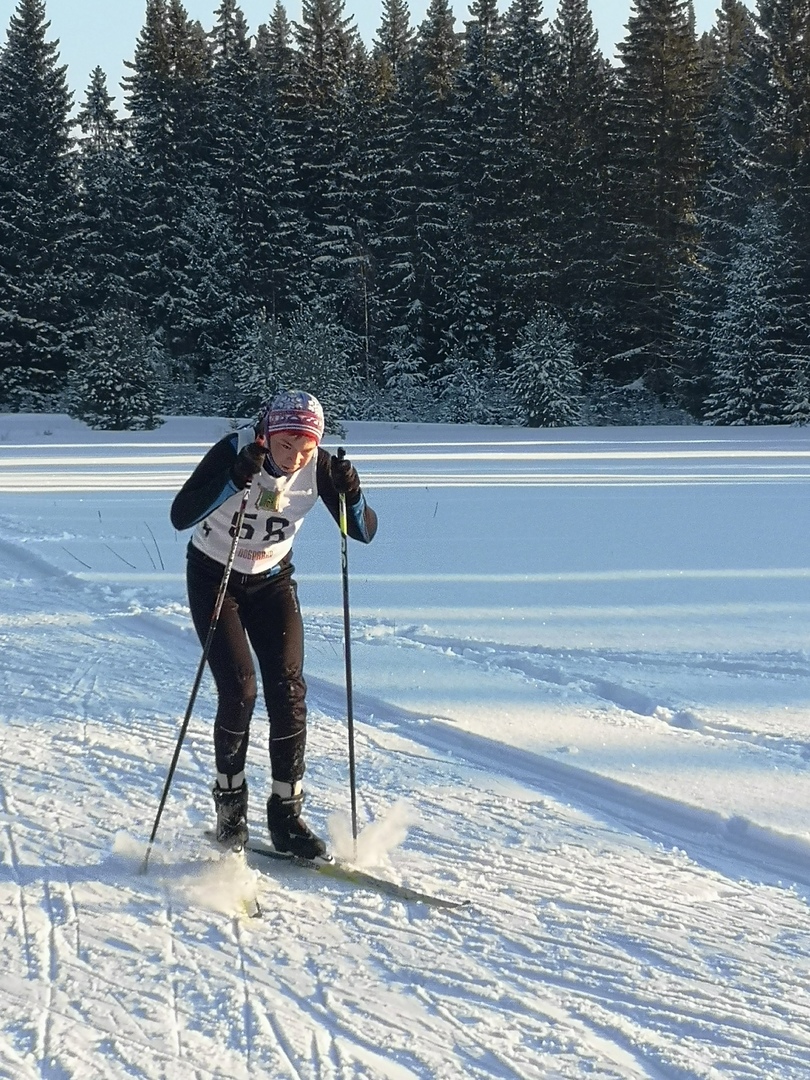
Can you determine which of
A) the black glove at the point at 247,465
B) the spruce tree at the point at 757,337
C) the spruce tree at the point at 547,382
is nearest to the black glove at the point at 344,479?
the black glove at the point at 247,465

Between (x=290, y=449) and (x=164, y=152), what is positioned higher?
(x=164, y=152)

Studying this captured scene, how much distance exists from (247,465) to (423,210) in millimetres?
36393

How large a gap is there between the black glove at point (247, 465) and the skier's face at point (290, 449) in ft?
0.37

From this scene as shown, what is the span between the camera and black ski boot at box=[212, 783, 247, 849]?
13.4 ft

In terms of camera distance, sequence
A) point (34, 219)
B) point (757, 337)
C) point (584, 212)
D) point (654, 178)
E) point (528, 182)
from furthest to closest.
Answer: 1. point (34, 219)
2. point (528, 182)
3. point (584, 212)
4. point (654, 178)
5. point (757, 337)

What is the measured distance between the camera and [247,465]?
3777mm

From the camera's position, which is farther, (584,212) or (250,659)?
(584,212)

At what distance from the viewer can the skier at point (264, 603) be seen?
13.0 feet

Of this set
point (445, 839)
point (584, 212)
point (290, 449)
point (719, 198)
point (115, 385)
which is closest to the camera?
point (290, 449)

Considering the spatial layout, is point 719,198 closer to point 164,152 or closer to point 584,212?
point 584,212

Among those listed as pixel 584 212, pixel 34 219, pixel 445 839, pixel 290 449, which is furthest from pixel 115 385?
pixel 445 839

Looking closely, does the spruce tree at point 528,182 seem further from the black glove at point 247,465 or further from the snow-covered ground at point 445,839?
the black glove at point 247,465

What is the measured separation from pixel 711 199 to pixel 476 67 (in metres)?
10.6

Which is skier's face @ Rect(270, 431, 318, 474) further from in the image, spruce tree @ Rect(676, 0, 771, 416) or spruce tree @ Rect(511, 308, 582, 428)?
spruce tree @ Rect(676, 0, 771, 416)
